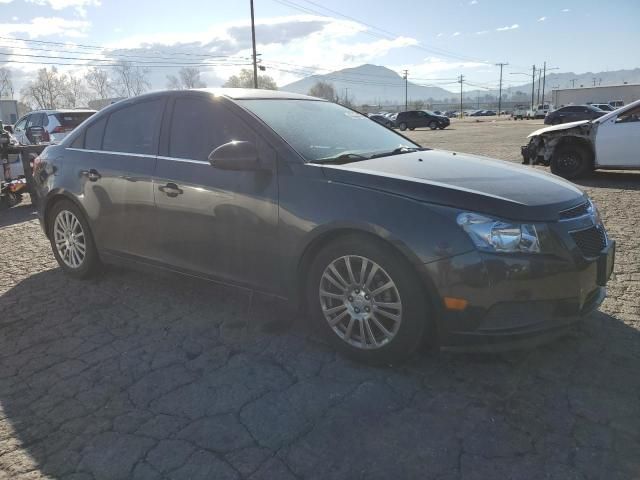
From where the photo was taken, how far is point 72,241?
478cm

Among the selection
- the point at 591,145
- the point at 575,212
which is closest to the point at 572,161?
Result: the point at 591,145

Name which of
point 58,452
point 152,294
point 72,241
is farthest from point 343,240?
point 72,241

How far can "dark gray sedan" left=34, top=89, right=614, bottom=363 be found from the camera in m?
2.69

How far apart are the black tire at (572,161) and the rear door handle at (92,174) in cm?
873

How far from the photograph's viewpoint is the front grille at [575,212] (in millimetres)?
2856

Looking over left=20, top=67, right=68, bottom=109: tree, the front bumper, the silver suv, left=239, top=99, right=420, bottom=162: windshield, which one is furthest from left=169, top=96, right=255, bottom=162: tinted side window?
left=20, top=67, right=68, bottom=109: tree

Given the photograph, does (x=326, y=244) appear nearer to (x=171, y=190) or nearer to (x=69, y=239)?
(x=171, y=190)

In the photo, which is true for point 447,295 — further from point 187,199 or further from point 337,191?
point 187,199

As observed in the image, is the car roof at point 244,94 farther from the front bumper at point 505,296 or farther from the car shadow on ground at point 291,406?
the front bumper at point 505,296

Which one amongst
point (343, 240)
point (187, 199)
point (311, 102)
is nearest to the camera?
point (343, 240)

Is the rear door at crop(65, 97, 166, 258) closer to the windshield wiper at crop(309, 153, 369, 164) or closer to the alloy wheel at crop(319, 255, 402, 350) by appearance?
the windshield wiper at crop(309, 153, 369, 164)

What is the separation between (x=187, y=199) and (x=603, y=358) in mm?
2900

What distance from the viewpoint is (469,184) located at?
9.63 feet

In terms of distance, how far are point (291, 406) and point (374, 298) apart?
0.75 meters
